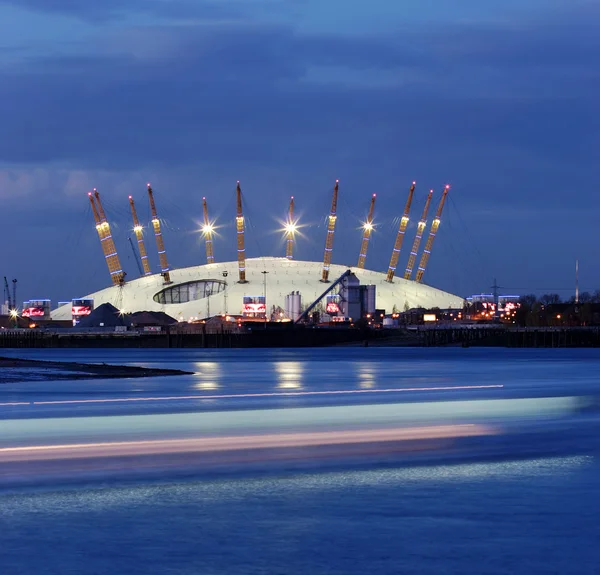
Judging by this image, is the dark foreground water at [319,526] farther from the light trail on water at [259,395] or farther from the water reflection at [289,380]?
the water reflection at [289,380]

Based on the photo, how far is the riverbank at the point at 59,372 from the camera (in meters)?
49.7

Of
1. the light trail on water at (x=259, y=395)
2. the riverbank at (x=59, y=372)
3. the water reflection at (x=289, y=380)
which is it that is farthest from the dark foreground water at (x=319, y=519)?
the riverbank at (x=59, y=372)

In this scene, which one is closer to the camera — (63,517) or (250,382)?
(63,517)

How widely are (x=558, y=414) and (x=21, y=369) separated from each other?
33751mm

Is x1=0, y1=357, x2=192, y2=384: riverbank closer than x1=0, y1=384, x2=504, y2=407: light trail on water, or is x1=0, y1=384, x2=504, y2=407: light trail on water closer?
x1=0, y1=384, x2=504, y2=407: light trail on water

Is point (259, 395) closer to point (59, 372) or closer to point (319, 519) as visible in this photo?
point (59, 372)

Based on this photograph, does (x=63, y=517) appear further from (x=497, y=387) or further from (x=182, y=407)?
(x=497, y=387)

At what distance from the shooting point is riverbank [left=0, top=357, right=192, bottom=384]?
49.7 meters

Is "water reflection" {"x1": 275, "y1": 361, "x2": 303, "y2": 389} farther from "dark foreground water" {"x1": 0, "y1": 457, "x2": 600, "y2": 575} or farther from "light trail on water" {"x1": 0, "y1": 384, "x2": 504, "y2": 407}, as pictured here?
"dark foreground water" {"x1": 0, "y1": 457, "x2": 600, "y2": 575}

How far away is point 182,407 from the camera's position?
32.9 metres

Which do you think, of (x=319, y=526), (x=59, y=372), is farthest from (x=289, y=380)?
(x=319, y=526)

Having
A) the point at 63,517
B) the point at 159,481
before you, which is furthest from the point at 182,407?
the point at 63,517

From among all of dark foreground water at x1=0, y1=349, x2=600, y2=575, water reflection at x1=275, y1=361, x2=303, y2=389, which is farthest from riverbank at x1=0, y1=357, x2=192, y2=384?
dark foreground water at x1=0, y1=349, x2=600, y2=575

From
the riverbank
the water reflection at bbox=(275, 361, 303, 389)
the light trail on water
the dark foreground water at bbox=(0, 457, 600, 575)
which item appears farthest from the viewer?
the riverbank
